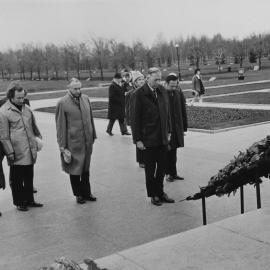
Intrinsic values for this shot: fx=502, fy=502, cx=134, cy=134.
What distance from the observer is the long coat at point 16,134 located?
6.04 m

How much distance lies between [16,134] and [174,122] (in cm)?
241

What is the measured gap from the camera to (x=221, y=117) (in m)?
14.4

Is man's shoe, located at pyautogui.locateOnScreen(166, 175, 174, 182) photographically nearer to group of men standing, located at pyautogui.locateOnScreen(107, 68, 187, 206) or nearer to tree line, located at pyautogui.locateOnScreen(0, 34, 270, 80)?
group of men standing, located at pyautogui.locateOnScreen(107, 68, 187, 206)

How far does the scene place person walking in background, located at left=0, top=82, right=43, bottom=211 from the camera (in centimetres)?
604

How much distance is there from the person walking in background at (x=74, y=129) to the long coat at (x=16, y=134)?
1.28 ft

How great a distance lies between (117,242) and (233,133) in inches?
286

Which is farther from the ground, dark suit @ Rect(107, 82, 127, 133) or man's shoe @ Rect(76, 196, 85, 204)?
dark suit @ Rect(107, 82, 127, 133)

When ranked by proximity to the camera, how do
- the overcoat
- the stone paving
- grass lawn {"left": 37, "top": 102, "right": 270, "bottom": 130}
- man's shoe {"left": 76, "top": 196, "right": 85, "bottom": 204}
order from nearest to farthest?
the stone paving, the overcoat, man's shoe {"left": 76, "top": 196, "right": 85, "bottom": 204}, grass lawn {"left": 37, "top": 102, "right": 270, "bottom": 130}

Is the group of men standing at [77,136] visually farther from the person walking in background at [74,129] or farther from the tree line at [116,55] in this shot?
the tree line at [116,55]

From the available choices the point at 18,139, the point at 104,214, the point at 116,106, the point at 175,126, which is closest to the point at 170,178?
the point at 175,126

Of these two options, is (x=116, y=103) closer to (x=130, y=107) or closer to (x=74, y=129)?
(x=130, y=107)

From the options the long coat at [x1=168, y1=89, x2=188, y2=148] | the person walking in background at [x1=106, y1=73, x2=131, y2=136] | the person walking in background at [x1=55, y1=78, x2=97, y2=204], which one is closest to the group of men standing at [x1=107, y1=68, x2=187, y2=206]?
the person walking in background at [x1=55, y1=78, x2=97, y2=204]

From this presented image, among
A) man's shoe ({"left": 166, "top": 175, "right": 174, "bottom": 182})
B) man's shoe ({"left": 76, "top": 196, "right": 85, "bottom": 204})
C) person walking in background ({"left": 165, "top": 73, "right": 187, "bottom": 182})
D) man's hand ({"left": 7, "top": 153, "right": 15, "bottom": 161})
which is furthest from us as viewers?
man's shoe ({"left": 166, "top": 175, "right": 174, "bottom": 182})

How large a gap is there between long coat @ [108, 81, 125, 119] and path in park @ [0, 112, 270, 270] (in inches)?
128
